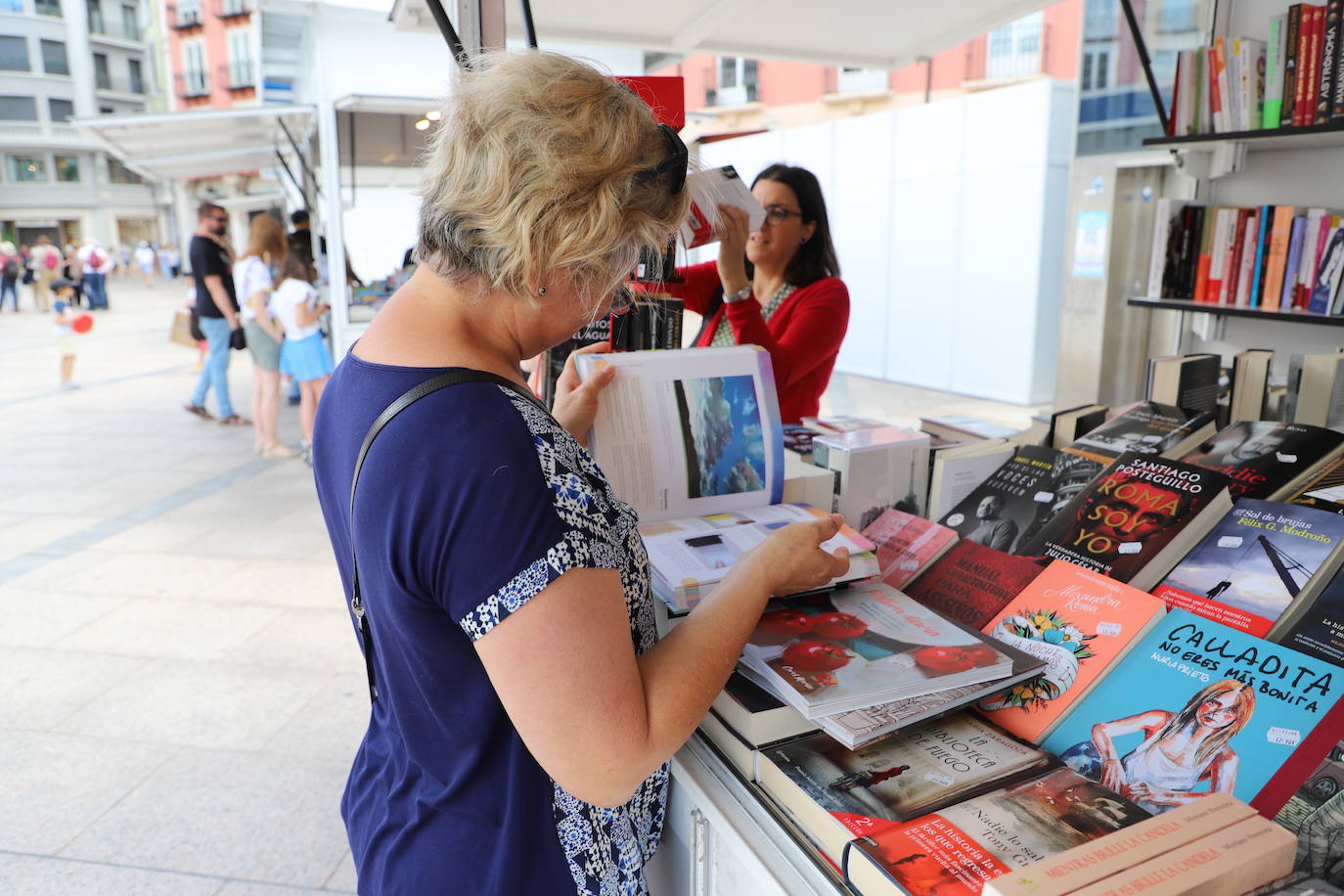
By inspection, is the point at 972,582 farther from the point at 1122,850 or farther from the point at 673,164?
the point at 673,164

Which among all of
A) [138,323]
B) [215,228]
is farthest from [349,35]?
[138,323]

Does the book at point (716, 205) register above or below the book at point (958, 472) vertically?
above

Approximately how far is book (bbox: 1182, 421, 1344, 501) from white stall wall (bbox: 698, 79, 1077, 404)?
586 centimetres

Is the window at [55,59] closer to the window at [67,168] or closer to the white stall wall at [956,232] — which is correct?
the window at [67,168]

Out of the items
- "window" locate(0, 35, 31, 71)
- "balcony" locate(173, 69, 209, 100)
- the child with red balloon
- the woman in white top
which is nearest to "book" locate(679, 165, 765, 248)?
the woman in white top

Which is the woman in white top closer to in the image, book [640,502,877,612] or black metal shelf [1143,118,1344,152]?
black metal shelf [1143,118,1344,152]

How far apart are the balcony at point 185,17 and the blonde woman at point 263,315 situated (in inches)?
1328

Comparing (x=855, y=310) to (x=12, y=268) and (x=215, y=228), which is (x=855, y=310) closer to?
(x=215, y=228)

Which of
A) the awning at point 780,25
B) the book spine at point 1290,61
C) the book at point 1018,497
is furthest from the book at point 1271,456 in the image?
the awning at point 780,25

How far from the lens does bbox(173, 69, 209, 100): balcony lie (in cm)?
3266

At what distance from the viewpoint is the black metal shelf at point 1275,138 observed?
229 centimetres

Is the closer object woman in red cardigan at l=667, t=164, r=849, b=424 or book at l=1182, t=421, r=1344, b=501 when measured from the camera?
book at l=1182, t=421, r=1344, b=501

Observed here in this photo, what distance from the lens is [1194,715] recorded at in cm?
89

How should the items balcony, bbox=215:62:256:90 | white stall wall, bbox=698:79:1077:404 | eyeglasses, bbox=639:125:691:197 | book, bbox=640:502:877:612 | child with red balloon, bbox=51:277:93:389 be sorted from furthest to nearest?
balcony, bbox=215:62:256:90
child with red balloon, bbox=51:277:93:389
white stall wall, bbox=698:79:1077:404
book, bbox=640:502:877:612
eyeglasses, bbox=639:125:691:197
